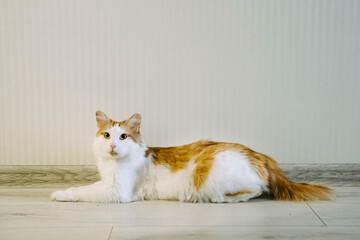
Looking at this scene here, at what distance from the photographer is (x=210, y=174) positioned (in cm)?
169

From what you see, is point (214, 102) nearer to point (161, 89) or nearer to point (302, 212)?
point (161, 89)

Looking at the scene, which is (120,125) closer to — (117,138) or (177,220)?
(117,138)

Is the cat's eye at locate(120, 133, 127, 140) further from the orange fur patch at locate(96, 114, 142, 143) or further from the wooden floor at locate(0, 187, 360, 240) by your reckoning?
the wooden floor at locate(0, 187, 360, 240)

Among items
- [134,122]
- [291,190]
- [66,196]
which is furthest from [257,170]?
[66,196]

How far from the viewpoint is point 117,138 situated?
1722 millimetres

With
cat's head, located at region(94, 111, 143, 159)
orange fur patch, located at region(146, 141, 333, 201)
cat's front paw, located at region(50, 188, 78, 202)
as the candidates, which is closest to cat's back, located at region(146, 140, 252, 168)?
orange fur patch, located at region(146, 141, 333, 201)

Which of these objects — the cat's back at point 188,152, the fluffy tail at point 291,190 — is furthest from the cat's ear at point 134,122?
the fluffy tail at point 291,190

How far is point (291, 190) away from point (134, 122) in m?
0.77

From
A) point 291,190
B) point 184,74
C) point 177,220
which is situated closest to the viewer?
point 177,220

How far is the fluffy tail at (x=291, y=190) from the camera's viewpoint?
1703 millimetres

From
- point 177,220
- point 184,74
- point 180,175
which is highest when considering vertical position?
point 184,74

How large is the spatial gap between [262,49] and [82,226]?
1.21m

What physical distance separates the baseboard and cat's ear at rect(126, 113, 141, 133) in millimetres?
401

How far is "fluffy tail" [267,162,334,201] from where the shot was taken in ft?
5.59
